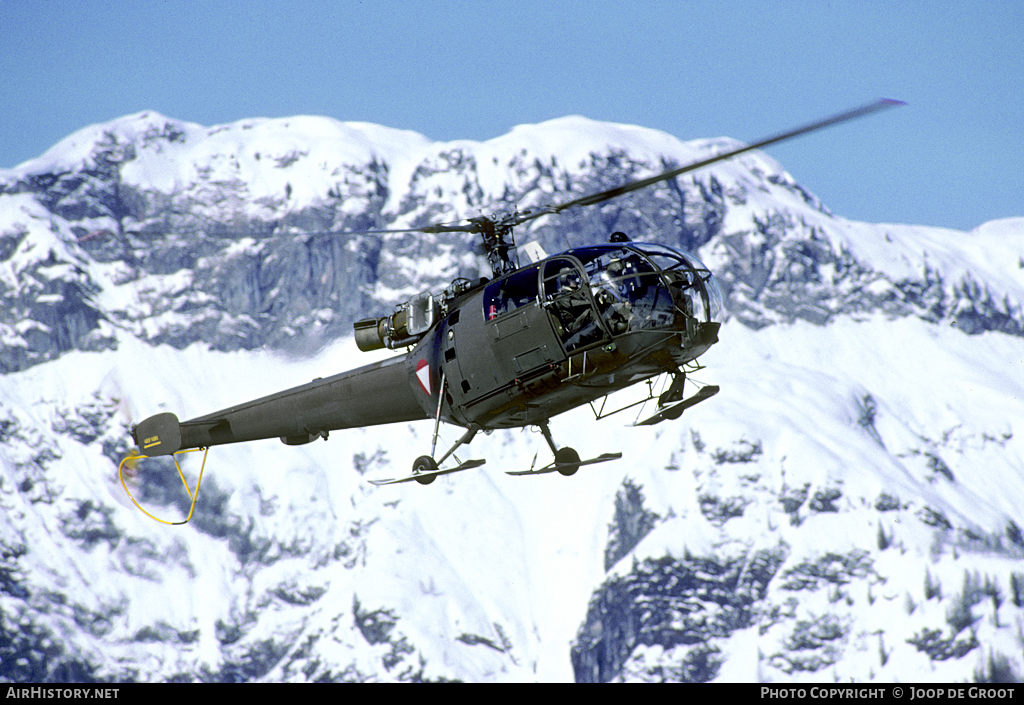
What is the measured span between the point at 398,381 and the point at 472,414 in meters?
3.51

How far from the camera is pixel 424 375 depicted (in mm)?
30156

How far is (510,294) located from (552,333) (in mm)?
1459

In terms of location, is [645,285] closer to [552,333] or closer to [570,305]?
[570,305]

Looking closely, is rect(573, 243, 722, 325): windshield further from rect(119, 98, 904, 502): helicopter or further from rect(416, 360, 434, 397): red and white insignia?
rect(416, 360, 434, 397): red and white insignia

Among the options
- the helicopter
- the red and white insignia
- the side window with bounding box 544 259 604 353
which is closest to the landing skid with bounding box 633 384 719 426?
the helicopter

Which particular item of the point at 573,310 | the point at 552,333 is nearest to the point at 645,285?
the point at 573,310

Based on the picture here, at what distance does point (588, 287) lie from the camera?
2617 cm

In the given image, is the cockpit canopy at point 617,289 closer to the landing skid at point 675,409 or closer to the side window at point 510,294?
the side window at point 510,294

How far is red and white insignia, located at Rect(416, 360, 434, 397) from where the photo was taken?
98.4 feet

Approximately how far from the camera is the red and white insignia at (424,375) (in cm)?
3000

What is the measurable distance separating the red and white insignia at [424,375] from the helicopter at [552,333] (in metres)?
0.04

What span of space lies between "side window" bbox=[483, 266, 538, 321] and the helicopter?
0.09 feet
